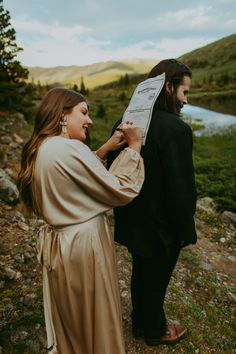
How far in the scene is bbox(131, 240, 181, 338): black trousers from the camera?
110 inches

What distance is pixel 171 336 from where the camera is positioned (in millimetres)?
3355

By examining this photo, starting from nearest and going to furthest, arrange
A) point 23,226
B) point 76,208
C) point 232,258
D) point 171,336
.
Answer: point 76,208 → point 171,336 → point 23,226 → point 232,258

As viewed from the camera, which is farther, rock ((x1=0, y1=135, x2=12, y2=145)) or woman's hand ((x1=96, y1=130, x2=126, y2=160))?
rock ((x1=0, y1=135, x2=12, y2=145))

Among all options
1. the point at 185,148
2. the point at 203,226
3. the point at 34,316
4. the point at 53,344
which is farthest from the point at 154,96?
the point at 203,226

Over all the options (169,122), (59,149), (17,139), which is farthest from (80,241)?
(17,139)

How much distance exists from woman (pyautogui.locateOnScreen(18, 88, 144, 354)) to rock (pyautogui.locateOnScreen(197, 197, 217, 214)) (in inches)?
216

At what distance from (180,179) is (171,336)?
1.94 m

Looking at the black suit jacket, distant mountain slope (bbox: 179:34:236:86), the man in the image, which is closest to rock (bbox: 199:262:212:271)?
the man

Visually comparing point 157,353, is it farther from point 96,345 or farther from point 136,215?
point 136,215

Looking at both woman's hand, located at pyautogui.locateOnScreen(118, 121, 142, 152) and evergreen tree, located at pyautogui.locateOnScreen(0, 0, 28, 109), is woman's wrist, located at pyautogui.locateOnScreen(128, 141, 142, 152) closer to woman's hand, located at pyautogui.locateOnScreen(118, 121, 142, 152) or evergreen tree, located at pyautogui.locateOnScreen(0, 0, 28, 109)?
woman's hand, located at pyautogui.locateOnScreen(118, 121, 142, 152)

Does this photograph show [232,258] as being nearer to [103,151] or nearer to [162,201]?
[162,201]

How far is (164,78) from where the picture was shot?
7.50 feet

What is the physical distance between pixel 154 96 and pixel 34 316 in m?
2.57

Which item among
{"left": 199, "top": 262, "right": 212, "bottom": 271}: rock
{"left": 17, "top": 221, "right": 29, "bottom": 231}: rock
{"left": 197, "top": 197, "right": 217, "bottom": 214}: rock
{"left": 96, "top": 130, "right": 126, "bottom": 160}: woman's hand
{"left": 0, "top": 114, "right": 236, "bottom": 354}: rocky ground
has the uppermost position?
{"left": 96, "top": 130, "right": 126, "bottom": 160}: woman's hand
